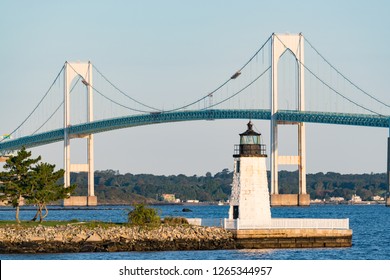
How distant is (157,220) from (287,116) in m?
46.4

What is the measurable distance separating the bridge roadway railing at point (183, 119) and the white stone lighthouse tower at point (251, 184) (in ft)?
137

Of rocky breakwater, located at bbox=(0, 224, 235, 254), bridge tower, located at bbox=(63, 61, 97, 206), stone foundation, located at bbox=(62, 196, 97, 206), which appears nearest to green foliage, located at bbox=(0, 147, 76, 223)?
rocky breakwater, located at bbox=(0, 224, 235, 254)

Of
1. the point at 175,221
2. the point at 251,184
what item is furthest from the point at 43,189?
the point at 251,184

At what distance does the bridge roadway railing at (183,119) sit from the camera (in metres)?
74.9

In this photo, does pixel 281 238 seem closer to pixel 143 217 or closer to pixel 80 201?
pixel 143 217

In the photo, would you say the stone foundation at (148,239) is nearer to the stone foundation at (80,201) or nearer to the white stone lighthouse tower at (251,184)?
the white stone lighthouse tower at (251,184)

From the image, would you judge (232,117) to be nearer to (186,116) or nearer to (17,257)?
(186,116)

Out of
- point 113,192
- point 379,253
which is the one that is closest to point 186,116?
point 379,253

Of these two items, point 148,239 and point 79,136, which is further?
point 79,136

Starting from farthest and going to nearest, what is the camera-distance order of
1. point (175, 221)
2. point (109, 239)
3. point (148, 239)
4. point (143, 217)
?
point (175, 221)
point (143, 217)
point (148, 239)
point (109, 239)

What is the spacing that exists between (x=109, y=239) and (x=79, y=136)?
57911 millimetres

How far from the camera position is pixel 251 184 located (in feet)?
106

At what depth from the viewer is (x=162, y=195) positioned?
147500 mm

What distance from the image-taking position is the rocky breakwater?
31609 millimetres
